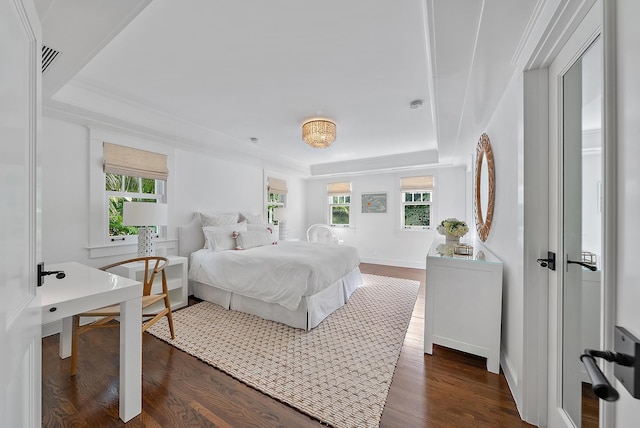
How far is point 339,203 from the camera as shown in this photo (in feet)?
21.5

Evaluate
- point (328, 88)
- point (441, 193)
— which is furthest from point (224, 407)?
point (441, 193)

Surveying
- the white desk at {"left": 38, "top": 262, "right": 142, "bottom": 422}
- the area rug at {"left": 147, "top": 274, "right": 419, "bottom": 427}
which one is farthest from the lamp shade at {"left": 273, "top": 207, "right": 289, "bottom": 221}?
the white desk at {"left": 38, "top": 262, "right": 142, "bottom": 422}

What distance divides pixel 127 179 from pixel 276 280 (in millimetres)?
2348

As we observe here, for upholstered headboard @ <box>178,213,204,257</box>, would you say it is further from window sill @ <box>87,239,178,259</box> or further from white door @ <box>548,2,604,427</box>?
white door @ <box>548,2,604,427</box>

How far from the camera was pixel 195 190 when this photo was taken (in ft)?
12.8

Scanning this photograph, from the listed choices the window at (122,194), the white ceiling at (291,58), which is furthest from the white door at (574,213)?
the window at (122,194)

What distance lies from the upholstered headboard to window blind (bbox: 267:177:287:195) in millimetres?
1792

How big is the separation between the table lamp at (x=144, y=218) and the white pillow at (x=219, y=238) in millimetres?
675

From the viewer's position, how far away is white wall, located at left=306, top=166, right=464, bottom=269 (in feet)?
17.2

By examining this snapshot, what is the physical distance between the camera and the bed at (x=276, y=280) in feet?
8.53

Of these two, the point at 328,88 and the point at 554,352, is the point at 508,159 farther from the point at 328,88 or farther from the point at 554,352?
the point at 328,88

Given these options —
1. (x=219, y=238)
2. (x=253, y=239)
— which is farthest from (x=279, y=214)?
(x=219, y=238)

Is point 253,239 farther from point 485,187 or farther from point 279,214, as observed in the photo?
point 485,187

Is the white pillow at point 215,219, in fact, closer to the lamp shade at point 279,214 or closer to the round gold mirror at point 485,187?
the lamp shade at point 279,214
